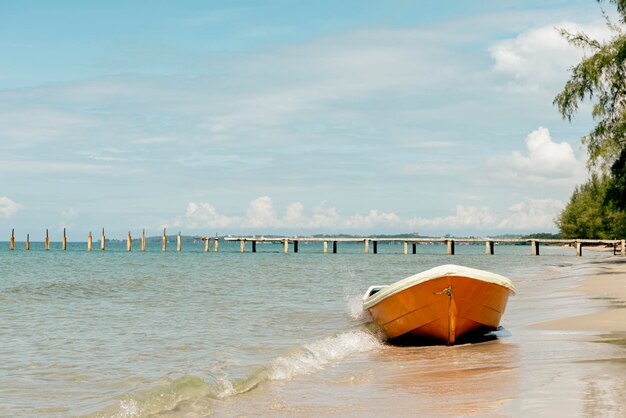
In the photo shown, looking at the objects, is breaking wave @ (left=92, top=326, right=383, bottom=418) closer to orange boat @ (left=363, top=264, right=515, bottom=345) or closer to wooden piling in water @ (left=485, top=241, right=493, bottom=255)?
orange boat @ (left=363, top=264, right=515, bottom=345)

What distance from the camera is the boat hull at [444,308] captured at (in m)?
10.2

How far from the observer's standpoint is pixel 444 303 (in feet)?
33.8

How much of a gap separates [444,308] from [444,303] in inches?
3.6

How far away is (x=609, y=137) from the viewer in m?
29.5

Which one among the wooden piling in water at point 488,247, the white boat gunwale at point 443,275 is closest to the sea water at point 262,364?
the white boat gunwale at point 443,275

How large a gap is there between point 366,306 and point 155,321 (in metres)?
5.87

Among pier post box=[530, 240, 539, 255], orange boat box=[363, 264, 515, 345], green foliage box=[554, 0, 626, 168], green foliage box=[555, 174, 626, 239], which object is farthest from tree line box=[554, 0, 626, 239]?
green foliage box=[555, 174, 626, 239]

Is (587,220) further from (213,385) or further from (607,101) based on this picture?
(213,385)

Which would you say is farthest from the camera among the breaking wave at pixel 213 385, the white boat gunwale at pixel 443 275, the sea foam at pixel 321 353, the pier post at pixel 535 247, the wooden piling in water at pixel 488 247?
the wooden piling in water at pixel 488 247

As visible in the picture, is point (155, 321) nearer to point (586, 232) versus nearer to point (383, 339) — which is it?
point (383, 339)

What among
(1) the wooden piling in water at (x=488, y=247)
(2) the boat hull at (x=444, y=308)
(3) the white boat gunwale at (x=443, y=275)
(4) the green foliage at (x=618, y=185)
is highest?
(4) the green foliage at (x=618, y=185)

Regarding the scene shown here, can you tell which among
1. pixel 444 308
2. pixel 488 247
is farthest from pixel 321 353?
pixel 488 247

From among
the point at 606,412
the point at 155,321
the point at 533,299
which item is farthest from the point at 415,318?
the point at 533,299

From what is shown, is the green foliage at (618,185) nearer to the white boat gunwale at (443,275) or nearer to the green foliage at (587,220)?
the white boat gunwale at (443,275)
